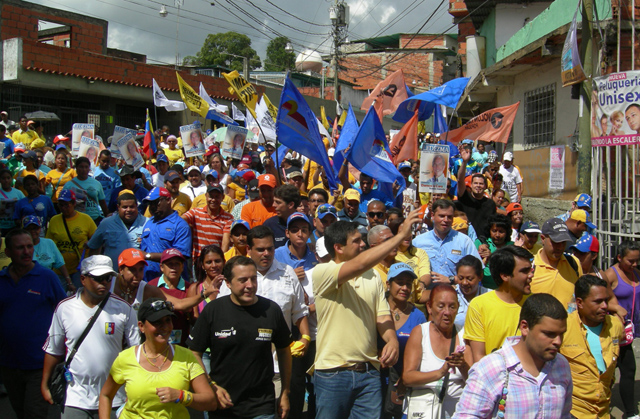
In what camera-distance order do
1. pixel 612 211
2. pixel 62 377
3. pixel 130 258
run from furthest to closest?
pixel 612 211
pixel 130 258
pixel 62 377

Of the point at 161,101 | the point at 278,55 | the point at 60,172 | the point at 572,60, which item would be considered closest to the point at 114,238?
the point at 60,172

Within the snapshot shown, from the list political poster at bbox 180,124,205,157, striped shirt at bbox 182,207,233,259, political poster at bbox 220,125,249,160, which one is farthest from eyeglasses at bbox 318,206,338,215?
political poster at bbox 180,124,205,157

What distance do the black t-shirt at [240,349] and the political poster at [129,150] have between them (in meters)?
7.61

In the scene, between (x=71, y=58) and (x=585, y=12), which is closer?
(x=585, y=12)

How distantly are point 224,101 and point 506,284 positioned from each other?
79.8 ft

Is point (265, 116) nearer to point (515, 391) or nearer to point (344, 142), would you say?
point (344, 142)

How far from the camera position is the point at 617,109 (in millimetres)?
8180

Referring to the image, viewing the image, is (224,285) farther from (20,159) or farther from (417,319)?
(20,159)

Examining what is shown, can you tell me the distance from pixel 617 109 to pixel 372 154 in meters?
3.43

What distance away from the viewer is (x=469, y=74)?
20.9m

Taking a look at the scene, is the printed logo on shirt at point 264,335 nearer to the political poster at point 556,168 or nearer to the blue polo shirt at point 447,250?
the blue polo shirt at point 447,250

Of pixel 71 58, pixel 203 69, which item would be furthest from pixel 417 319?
pixel 203 69

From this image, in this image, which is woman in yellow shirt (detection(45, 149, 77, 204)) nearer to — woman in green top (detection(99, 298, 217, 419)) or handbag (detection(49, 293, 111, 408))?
handbag (detection(49, 293, 111, 408))

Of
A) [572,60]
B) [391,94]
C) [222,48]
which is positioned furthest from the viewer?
[222,48]
